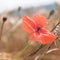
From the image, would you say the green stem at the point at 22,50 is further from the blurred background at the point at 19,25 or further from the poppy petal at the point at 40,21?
the poppy petal at the point at 40,21

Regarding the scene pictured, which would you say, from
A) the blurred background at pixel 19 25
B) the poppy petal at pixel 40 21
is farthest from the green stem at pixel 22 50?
the poppy petal at pixel 40 21

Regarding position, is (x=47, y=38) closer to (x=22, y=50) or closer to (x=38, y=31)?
(x=38, y=31)

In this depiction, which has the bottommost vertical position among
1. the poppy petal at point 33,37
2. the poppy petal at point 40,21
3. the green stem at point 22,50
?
the green stem at point 22,50

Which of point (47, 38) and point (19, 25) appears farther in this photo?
point (19, 25)

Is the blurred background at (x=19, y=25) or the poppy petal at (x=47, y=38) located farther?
the blurred background at (x=19, y=25)

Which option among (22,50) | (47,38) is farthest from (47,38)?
(22,50)

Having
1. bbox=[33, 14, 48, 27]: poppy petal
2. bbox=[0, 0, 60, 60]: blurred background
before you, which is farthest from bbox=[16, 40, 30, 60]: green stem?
bbox=[33, 14, 48, 27]: poppy petal

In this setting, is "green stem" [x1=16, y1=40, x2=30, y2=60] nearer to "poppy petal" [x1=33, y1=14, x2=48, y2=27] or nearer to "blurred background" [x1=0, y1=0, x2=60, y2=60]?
"blurred background" [x1=0, y1=0, x2=60, y2=60]
